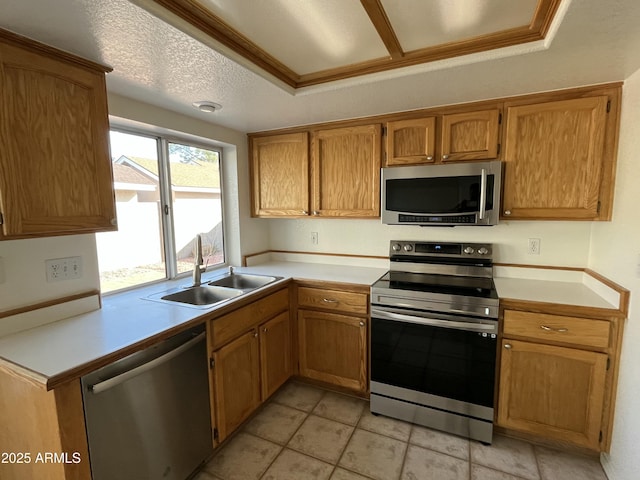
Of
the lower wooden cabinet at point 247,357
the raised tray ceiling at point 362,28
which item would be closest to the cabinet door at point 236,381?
the lower wooden cabinet at point 247,357

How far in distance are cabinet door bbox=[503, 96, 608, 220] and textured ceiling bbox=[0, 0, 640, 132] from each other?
15 centimetres

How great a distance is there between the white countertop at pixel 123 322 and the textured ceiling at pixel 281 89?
1.20 m

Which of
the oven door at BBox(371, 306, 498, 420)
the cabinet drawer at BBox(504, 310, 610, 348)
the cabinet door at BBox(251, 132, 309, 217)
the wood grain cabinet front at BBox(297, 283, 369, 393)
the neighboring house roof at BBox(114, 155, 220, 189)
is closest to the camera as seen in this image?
the cabinet drawer at BBox(504, 310, 610, 348)

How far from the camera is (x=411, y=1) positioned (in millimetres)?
1199

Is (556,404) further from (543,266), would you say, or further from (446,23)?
(446,23)

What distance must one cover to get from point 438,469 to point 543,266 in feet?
4.88

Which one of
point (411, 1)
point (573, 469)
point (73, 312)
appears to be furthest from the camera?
point (573, 469)

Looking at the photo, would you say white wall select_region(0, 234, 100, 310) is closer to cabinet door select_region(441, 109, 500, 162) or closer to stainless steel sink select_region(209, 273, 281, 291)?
stainless steel sink select_region(209, 273, 281, 291)

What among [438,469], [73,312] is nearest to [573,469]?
[438,469]

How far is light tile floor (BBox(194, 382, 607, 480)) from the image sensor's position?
171 centimetres

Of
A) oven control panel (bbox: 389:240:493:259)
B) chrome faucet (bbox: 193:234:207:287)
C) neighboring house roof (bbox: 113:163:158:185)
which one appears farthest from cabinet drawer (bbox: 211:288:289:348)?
neighboring house roof (bbox: 113:163:158:185)

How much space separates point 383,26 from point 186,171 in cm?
179

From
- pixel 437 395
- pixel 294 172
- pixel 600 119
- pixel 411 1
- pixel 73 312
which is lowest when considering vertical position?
pixel 437 395

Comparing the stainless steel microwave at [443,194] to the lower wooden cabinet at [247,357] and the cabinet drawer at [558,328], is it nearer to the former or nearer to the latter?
the cabinet drawer at [558,328]
